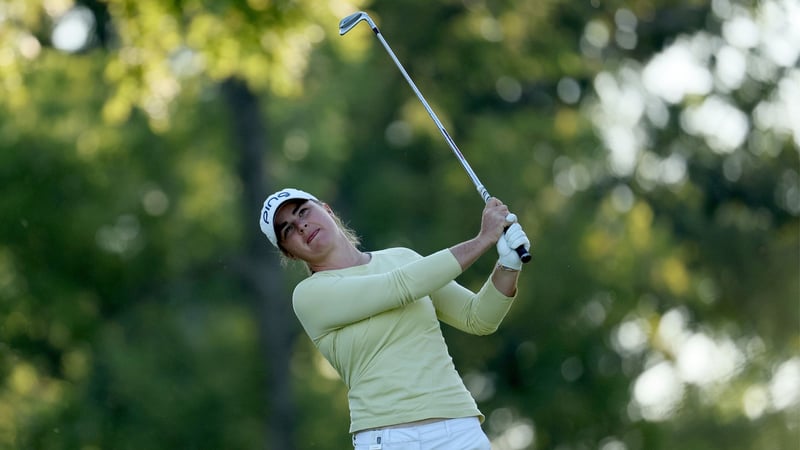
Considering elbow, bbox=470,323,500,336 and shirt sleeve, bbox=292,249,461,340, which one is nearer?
shirt sleeve, bbox=292,249,461,340

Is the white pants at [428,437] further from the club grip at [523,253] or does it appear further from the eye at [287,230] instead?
the eye at [287,230]

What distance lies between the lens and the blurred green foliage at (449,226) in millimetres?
17703

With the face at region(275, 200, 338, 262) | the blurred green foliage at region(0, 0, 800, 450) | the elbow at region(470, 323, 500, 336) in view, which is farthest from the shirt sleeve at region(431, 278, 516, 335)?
the blurred green foliage at region(0, 0, 800, 450)

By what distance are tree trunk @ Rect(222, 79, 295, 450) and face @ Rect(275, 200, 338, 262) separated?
12161 mm

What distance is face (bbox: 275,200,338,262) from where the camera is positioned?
5.48m

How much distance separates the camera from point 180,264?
19406 millimetres

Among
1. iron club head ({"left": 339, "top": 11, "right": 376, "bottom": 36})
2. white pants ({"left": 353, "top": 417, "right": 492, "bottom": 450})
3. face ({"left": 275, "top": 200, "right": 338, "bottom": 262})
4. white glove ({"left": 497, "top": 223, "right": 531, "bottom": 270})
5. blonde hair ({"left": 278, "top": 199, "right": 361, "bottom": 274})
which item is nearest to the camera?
white pants ({"left": 353, "top": 417, "right": 492, "bottom": 450})

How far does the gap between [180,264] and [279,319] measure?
2003 millimetres

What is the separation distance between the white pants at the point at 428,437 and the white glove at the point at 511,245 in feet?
1.56

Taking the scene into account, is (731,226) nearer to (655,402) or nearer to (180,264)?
(655,402)

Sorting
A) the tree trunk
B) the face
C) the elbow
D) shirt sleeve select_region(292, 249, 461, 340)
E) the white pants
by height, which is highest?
the tree trunk

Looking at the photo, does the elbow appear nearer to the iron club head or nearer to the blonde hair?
the blonde hair

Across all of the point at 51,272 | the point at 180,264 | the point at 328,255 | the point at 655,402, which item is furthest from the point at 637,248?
the point at 328,255

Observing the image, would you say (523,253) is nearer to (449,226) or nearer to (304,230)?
(304,230)
